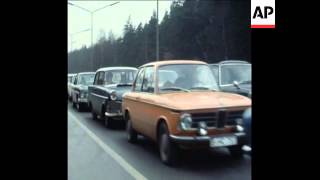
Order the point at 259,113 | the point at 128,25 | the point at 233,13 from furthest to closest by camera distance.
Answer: the point at 128,25, the point at 233,13, the point at 259,113

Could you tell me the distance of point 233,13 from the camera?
4.84 metres

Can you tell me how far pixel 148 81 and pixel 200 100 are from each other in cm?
133

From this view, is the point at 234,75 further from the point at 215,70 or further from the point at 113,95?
the point at 113,95

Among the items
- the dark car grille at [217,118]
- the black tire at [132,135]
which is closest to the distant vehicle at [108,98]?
the black tire at [132,135]

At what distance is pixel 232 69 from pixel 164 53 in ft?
2.36

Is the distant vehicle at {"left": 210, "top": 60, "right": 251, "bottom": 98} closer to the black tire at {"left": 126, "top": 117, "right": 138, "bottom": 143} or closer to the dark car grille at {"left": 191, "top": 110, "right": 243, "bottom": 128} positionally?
the dark car grille at {"left": 191, "top": 110, "right": 243, "bottom": 128}

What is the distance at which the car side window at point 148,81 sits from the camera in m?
6.39

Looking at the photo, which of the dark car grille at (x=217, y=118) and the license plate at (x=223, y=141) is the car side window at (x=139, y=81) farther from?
the license plate at (x=223, y=141)

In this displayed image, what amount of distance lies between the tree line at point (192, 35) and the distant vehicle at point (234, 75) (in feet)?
0.36

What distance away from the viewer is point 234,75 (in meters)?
5.27

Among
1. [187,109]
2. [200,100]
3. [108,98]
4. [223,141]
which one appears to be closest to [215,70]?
[200,100]
